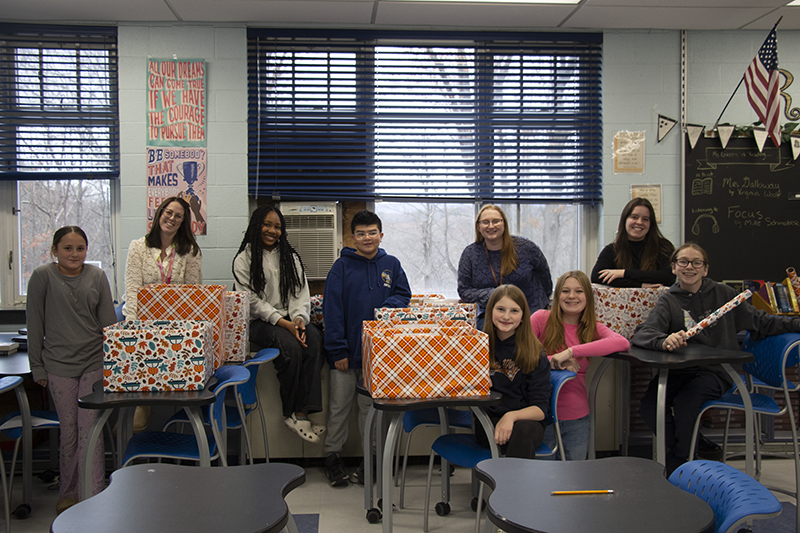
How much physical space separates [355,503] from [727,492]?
1992 millimetres

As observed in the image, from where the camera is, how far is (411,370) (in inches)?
83.8

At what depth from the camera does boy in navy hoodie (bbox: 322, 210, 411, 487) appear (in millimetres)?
3119

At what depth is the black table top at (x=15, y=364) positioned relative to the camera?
9.05 ft

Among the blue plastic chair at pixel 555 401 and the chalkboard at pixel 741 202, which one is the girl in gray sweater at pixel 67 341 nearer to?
the blue plastic chair at pixel 555 401

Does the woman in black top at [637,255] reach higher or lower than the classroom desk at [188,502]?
higher

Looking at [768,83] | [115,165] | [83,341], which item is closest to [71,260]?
[83,341]

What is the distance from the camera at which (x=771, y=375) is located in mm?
2889

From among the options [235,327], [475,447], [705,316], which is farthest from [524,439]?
[235,327]

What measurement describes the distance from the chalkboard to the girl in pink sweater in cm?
179

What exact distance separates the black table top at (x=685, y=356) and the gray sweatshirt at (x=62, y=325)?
2.52m

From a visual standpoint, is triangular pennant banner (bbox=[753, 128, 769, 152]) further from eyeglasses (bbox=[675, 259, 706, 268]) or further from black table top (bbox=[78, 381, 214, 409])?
black table top (bbox=[78, 381, 214, 409])

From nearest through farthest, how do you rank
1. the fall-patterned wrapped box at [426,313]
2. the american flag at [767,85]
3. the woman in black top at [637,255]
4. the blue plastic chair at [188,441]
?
the blue plastic chair at [188,441] → the fall-patterned wrapped box at [426,313] → the woman in black top at [637,255] → the american flag at [767,85]

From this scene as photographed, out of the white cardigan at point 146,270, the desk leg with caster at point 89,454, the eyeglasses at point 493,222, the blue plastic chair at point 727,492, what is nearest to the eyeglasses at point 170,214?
Answer: the white cardigan at point 146,270

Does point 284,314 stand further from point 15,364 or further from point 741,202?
point 741,202
